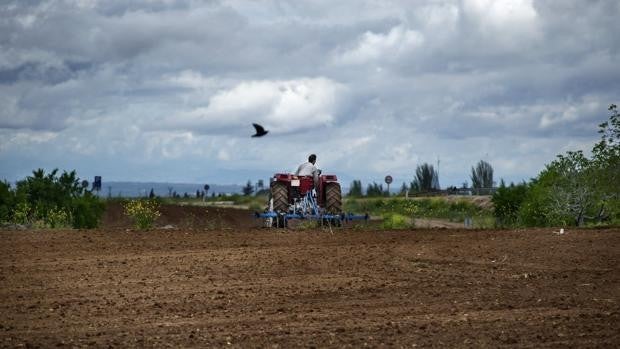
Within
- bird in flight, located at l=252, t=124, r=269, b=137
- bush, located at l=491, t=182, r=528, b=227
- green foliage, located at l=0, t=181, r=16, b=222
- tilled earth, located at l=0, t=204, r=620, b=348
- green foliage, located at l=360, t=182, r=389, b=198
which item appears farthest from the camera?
green foliage, located at l=360, t=182, r=389, b=198

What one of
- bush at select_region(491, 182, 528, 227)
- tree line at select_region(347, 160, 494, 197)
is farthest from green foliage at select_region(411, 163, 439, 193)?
bush at select_region(491, 182, 528, 227)

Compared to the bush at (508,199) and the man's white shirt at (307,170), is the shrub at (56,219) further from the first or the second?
the bush at (508,199)

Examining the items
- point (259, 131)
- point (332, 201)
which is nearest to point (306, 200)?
point (332, 201)

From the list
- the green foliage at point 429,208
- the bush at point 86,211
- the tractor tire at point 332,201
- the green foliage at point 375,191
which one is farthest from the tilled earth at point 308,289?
the green foliage at point 375,191

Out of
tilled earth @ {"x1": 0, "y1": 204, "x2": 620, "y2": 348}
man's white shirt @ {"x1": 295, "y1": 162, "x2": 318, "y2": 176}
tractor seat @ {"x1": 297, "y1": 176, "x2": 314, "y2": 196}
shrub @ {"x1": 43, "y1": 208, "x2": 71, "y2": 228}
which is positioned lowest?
tilled earth @ {"x1": 0, "y1": 204, "x2": 620, "y2": 348}

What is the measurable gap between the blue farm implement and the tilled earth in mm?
4889

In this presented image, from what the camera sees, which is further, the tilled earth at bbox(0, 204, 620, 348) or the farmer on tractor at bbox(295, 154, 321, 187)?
the farmer on tractor at bbox(295, 154, 321, 187)

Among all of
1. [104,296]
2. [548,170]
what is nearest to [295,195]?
[548,170]

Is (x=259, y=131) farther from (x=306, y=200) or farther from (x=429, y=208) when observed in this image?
(x=429, y=208)

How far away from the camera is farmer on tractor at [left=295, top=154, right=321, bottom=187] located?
24375 mm

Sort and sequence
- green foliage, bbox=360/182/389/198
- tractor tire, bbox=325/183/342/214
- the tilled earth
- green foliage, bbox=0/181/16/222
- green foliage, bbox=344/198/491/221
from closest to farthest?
the tilled earth, green foliage, bbox=0/181/16/222, tractor tire, bbox=325/183/342/214, green foliage, bbox=344/198/491/221, green foliage, bbox=360/182/389/198

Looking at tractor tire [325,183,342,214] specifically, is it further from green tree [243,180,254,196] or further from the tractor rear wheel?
green tree [243,180,254,196]

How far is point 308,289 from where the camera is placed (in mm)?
11758

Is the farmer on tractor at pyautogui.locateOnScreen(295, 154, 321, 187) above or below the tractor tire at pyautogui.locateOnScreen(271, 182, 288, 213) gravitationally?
above
